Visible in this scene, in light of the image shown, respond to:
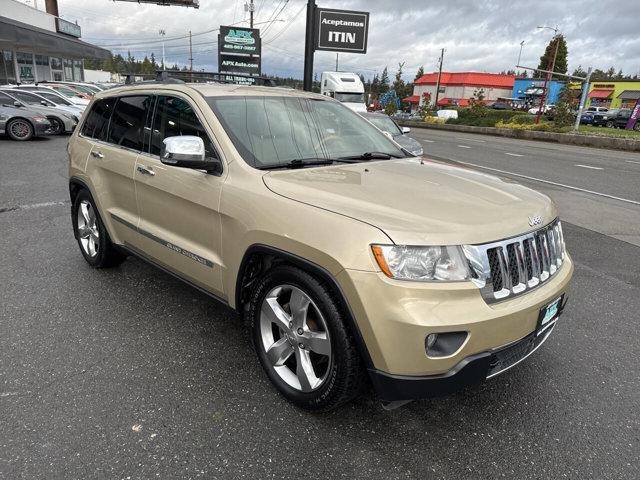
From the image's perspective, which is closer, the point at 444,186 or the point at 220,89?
the point at 444,186

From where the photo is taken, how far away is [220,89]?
350 centimetres

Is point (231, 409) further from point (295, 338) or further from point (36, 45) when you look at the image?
point (36, 45)

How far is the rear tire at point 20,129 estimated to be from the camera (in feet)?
48.3

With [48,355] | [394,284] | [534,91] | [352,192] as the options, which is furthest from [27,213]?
[534,91]

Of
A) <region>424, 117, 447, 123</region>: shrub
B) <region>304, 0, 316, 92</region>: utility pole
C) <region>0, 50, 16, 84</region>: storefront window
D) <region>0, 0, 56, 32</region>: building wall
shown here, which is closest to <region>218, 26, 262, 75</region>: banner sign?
<region>424, 117, 447, 123</region>: shrub

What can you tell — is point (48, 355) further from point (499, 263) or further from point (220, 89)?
point (499, 263)

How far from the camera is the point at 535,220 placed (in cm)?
255

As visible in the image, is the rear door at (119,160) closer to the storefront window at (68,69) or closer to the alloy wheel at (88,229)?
the alloy wheel at (88,229)

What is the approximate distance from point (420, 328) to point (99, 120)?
12.2ft

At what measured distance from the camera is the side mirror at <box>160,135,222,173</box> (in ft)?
9.10

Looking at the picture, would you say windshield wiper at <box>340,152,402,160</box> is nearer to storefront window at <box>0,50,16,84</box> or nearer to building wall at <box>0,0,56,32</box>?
building wall at <box>0,0,56,32</box>

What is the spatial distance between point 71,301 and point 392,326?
3.01m

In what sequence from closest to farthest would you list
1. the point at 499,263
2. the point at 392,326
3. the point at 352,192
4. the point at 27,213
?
the point at 392,326 < the point at 499,263 < the point at 352,192 < the point at 27,213

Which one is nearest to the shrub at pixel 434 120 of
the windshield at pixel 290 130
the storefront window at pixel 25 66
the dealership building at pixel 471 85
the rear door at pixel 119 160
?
the storefront window at pixel 25 66
